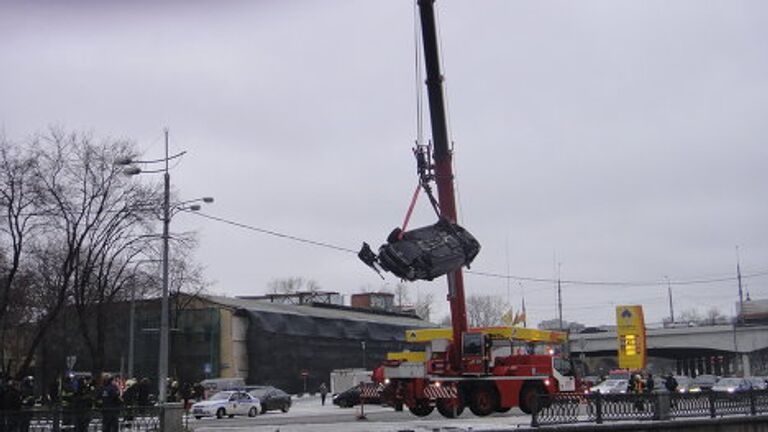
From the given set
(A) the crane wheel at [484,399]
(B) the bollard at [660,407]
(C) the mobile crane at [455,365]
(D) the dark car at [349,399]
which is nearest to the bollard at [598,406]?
(B) the bollard at [660,407]

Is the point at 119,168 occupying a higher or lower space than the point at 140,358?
higher

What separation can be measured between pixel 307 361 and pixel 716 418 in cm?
5933

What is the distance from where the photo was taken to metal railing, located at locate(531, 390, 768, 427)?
23.6 meters

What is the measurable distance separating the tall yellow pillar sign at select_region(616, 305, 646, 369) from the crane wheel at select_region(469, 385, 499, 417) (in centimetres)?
2285

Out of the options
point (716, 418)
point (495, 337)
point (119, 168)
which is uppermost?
point (119, 168)

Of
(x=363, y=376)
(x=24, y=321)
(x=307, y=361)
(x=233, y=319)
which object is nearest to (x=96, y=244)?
(x=24, y=321)

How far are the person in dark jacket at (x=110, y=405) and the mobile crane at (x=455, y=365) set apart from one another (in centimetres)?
909

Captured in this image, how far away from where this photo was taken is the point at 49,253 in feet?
153

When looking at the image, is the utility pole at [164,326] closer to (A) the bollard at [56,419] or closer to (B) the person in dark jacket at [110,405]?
(B) the person in dark jacket at [110,405]

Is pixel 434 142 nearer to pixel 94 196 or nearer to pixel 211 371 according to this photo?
pixel 94 196

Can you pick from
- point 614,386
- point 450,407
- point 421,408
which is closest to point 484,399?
point 450,407

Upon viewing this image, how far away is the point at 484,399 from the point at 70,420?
13.3 metres

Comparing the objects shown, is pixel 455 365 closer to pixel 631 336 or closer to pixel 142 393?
pixel 142 393

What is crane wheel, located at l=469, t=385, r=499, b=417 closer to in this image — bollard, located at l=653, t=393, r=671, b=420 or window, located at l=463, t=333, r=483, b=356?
window, located at l=463, t=333, r=483, b=356
